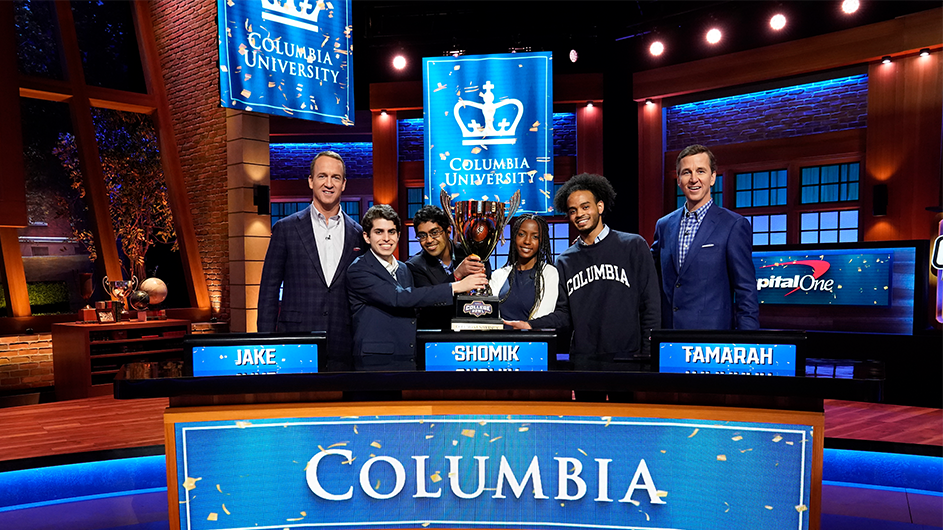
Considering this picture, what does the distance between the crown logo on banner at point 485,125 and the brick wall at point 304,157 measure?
12.3 feet

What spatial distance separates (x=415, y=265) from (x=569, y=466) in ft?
4.30

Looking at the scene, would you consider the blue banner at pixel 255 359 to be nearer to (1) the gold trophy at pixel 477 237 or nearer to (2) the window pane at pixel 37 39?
(1) the gold trophy at pixel 477 237

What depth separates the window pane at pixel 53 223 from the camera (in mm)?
5965

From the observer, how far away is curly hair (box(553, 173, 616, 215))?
2.64 m

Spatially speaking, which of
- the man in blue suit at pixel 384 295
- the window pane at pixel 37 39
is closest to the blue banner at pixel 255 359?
the man in blue suit at pixel 384 295

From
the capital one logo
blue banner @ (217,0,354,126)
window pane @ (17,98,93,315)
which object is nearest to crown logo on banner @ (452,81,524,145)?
blue banner @ (217,0,354,126)

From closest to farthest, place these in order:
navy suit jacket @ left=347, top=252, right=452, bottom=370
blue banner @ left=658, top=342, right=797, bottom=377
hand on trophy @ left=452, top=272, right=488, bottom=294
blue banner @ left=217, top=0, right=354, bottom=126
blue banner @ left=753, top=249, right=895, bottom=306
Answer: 1. blue banner @ left=658, top=342, right=797, bottom=377
2. hand on trophy @ left=452, top=272, right=488, bottom=294
3. navy suit jacket @ left=347, top=252, right=452, bottom=370
4. blue banner @ left=217, top=0, right=354, bottom=126
5. blue banner @ left=753, top=249, right=895, bottom=306

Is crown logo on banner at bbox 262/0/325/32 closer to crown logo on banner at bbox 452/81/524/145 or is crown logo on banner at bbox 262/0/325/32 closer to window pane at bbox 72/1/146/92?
crown logo on banner at bbox 452/81/524/145

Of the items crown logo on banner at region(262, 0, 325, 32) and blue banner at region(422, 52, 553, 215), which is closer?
crown logo on banner at region(262, 0, 325, 32)

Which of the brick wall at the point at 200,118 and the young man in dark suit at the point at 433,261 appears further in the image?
the brick wall at the point at 200,118

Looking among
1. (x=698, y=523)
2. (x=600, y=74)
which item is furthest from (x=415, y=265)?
(x=600, y=74)

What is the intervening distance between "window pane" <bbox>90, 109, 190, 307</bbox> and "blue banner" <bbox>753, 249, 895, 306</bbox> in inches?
247

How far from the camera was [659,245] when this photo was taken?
2912mm

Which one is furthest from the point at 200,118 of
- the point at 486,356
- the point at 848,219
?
A: the point at 848,219
